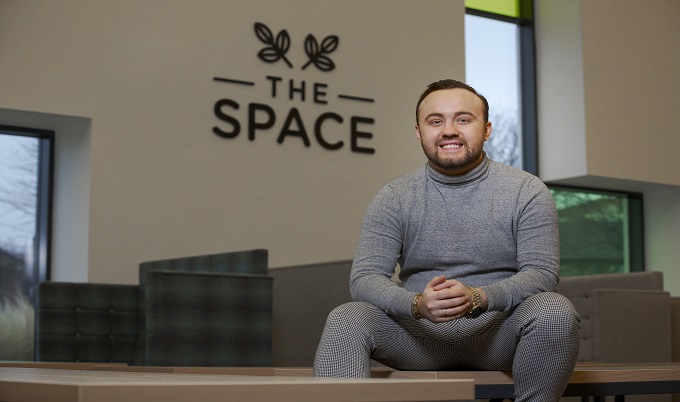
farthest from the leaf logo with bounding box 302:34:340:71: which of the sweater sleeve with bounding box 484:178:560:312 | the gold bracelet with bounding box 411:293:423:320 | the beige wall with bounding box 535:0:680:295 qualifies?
the gold bracelet with bounding box 411:293:423:320

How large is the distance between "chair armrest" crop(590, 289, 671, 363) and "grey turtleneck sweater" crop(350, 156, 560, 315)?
2098 millimetres

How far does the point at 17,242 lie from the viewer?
5383mm

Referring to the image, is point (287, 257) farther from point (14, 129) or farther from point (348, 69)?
point (14, 129)

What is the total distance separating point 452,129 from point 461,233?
0.74ft

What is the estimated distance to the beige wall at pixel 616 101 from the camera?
7.14 m

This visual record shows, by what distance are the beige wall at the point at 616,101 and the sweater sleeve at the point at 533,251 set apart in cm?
501

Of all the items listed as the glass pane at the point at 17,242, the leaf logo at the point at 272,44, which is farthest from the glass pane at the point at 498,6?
the glass pane at the point at 17,242

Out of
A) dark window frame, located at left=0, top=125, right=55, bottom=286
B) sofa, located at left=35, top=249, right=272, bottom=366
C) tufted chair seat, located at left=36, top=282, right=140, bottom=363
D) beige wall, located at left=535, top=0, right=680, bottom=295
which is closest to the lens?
sofa, located at left=35, top=249, right=272, bottom=366

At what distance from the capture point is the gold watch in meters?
1.95

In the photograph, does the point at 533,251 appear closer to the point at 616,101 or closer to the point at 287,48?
the point at 287,48

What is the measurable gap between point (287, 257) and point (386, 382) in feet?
15.5

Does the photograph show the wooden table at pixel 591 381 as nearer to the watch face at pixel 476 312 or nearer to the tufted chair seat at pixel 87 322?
the watch face at pixel 476 312

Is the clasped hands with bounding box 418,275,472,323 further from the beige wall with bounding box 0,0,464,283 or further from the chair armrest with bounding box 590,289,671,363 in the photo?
the beige wall with bounding box 0,0,464,283

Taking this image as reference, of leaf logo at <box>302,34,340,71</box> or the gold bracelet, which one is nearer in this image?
the gold bracelet
